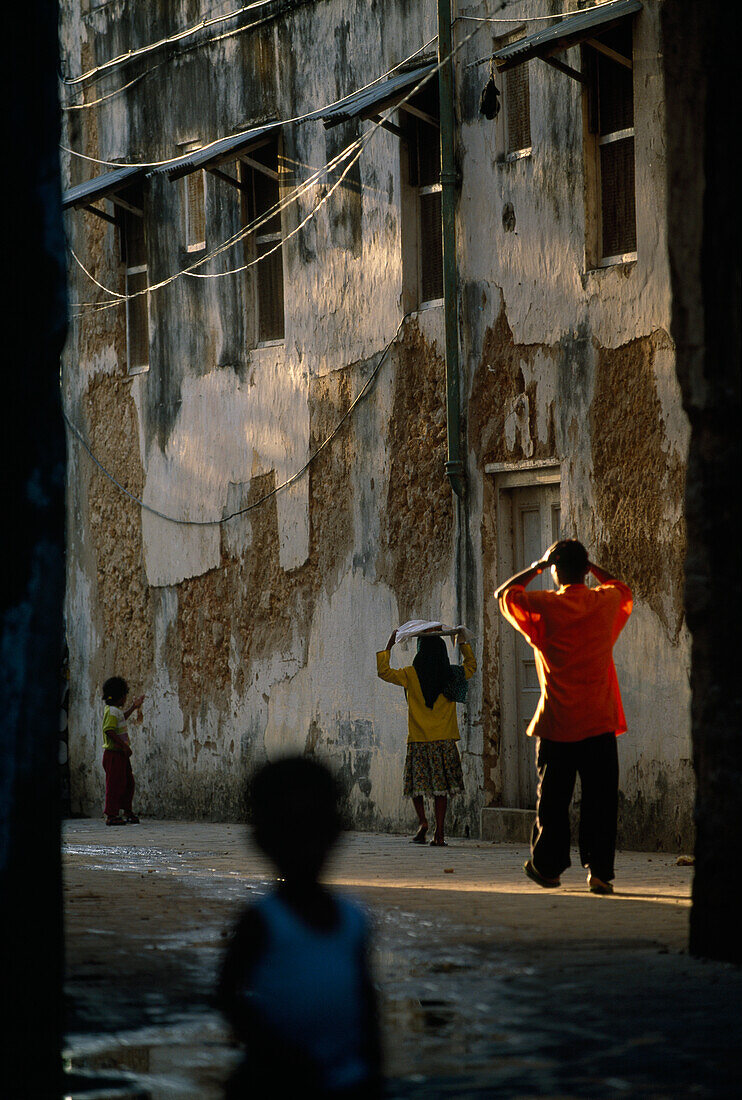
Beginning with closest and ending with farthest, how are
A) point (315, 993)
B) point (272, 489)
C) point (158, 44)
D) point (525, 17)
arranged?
point (315, 993) → point (525, 17) → point (272, 489) → point (158, 44)

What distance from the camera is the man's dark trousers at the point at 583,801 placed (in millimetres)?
9594

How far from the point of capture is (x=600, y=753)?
380 inches

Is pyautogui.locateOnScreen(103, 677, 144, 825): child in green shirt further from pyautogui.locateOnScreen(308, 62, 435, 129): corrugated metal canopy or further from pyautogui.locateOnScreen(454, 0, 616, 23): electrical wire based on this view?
pyautogui.locateOnScreen(454, 0, 616, 23): electrical wire

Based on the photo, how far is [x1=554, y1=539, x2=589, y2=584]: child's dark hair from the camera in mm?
9750

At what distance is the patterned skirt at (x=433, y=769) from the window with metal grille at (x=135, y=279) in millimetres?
6557

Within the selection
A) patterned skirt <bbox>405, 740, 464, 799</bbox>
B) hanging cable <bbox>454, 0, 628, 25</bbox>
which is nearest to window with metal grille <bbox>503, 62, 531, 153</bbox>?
hanging cable <bbox>454, 0, 628, 25</bbox>

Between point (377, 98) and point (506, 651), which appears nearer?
point (506, 651)

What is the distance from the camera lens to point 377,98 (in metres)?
14.1

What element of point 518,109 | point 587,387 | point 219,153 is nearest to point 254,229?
point 219,153

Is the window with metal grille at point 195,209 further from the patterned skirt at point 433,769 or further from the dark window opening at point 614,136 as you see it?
the patterned skirt at point 433,769

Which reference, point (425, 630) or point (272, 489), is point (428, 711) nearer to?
point (425, 630)

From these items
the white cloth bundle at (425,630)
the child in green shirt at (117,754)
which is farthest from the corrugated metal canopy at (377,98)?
the child in green shirt at (117,754)

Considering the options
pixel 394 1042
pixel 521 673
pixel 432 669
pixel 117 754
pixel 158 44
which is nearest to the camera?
pixel 394 1042

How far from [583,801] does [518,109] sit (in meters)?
6.31
